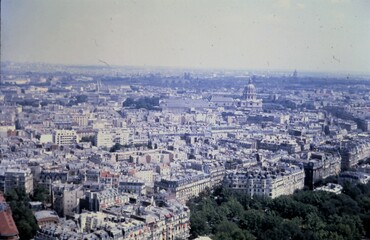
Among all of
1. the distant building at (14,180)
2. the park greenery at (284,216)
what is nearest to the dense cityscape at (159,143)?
the distant building at (14,180)

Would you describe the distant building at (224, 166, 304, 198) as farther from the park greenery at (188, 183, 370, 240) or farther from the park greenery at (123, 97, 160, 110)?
the park greenery at (123, 97, 160, 110)

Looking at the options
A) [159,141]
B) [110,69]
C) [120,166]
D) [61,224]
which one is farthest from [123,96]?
[61,224]

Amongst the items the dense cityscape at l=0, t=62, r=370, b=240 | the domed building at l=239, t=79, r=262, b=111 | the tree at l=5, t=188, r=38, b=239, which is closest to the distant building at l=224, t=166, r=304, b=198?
the dense cityscape at l=0, t=62, r=370, b=240

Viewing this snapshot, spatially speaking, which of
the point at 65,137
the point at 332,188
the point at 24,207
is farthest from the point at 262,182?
the point at 65,137

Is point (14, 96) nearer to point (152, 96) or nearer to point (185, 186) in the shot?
point (152, 96)

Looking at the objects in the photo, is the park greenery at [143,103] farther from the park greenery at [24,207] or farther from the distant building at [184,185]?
the park greenery at [24,207]

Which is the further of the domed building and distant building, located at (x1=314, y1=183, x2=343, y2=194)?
the domed building
